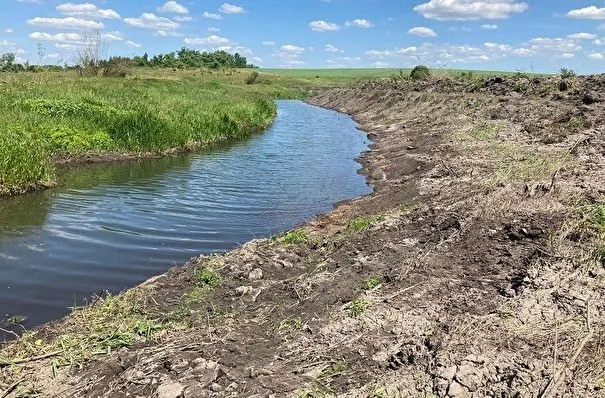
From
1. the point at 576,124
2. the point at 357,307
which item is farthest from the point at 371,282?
the point at 576,124

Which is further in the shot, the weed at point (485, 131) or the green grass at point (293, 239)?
the weed at point (485, 131)

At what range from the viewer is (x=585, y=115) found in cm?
1931

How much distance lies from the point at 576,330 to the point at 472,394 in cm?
151

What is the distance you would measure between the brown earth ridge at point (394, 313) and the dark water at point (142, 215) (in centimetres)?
159

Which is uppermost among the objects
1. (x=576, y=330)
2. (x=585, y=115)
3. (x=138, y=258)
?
(x=585, y=115)

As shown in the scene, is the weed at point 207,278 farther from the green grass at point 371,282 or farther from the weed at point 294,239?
the green grass at point 371,282

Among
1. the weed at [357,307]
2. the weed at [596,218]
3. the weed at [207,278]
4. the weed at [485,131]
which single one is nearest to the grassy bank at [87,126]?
the weed at [207,278]

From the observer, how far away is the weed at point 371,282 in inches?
272

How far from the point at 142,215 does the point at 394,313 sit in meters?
8.66

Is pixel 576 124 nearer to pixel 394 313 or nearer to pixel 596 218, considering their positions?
pixel 596 218

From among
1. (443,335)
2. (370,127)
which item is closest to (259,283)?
(443,335)

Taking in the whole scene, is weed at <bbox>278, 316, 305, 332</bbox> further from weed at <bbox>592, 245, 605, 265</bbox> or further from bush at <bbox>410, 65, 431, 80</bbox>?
bush at <bbox>410, 65, 431, 80</bbox>

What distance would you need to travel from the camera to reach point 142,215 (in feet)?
43.1

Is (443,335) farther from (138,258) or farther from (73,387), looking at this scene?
(138,258)
